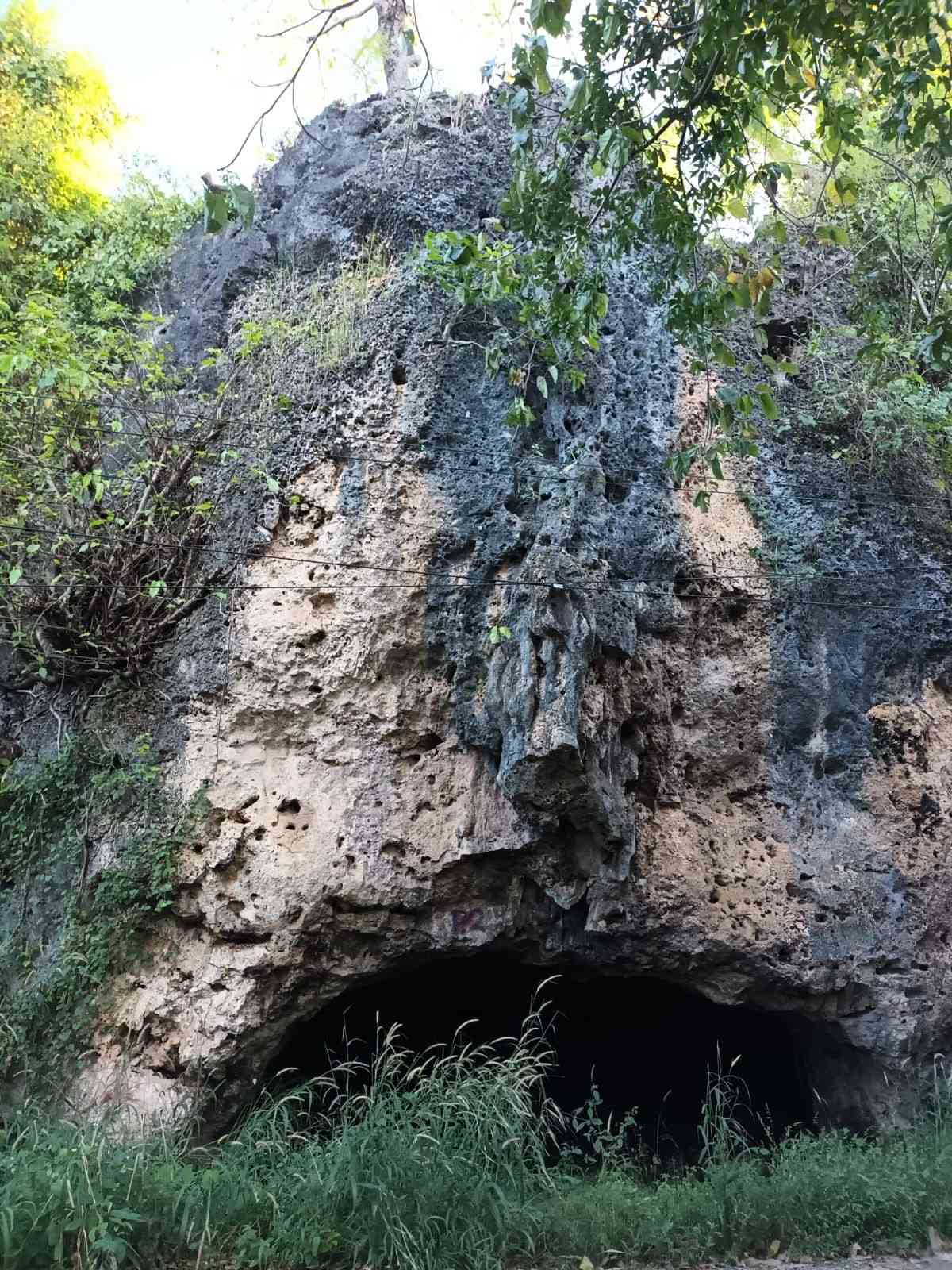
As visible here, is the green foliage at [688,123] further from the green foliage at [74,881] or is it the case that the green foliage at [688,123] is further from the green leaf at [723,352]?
the green foliage at [74,881]

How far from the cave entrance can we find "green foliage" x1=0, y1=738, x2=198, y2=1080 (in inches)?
67.2

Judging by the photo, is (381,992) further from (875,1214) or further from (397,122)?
(397,122)

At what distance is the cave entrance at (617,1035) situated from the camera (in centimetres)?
757

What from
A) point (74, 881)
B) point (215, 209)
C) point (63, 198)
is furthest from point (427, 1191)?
point (63, 198)

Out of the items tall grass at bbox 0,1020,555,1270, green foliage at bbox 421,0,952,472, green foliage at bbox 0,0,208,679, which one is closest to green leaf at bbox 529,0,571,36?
green foliage at bbox 421,0,952,472

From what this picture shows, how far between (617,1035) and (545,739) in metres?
4.07

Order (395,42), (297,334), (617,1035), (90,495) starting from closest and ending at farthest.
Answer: (90,495), (297,334), (617,1035), (395,42)

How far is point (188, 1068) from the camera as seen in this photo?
5.83 m

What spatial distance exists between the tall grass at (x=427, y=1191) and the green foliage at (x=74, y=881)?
1.69ft

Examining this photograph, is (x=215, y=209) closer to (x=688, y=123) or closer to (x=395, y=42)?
(x=688, y=123)

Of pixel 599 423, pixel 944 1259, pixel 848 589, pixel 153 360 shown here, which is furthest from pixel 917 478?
pixel 153 360

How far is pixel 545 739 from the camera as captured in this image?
576 cm

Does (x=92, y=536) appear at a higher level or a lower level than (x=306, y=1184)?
higher

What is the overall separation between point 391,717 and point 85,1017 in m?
2.41
